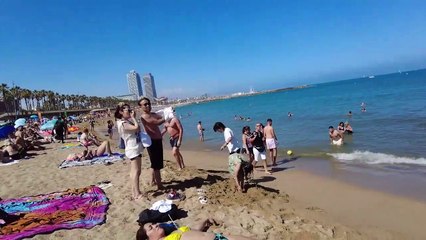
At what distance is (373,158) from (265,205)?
659 cm

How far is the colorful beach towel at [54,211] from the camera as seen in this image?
16.7 feet

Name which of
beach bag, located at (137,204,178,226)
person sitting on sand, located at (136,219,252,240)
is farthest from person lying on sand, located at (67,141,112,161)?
person sitting on sand, located at (136,219,252,240)

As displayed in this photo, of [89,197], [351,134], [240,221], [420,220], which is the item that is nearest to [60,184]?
[89,197]

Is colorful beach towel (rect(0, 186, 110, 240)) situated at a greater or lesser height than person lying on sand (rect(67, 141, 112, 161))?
lesser

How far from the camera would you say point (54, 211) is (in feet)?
19.4

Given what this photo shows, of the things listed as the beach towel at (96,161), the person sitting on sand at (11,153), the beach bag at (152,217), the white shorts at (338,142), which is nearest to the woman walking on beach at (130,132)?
the beach bag at (152,217)

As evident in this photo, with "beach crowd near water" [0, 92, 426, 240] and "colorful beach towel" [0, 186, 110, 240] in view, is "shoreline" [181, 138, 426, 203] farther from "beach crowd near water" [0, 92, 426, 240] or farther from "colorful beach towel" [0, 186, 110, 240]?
"colorful beach towel" [0, 186, 110, 240]

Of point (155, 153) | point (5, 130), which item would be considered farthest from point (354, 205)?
point (5, 130)

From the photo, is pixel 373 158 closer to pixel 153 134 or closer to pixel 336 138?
pixel 336 138

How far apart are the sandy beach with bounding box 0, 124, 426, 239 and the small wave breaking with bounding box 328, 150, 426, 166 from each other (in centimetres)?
260

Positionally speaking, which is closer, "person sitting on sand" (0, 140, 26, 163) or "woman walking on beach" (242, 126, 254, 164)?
"woman walking on beach" (242, 126, 254, 164)

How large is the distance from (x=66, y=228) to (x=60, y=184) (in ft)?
11.6

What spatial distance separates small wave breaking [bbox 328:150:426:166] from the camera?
33.1 feet

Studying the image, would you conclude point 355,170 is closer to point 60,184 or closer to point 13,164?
point 60,184
